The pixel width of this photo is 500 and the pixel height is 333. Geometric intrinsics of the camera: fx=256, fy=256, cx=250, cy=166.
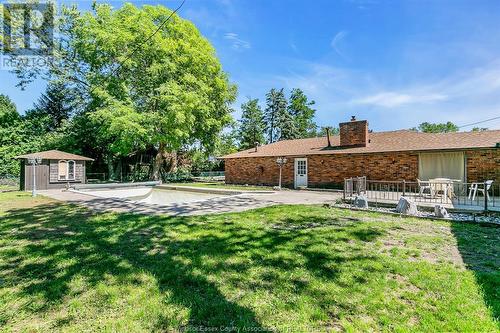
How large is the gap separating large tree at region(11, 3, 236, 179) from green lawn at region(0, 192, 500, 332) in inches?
676

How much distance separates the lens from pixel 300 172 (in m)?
19.7

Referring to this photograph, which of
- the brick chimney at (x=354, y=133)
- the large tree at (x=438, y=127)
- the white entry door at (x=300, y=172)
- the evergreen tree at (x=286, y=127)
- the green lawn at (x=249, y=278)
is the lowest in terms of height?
the green lawn at (x=249, y=278)

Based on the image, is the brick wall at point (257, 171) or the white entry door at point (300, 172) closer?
the white entry door at point (300, 172)

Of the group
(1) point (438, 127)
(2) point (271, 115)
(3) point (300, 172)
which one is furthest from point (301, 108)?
(1) point (438, 127)

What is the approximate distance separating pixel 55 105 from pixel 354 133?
34172 mm

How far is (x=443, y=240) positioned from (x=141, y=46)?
2611cm

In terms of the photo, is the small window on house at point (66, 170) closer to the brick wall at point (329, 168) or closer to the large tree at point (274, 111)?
the brick wall at point (329, 168)

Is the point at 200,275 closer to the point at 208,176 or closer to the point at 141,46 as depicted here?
the point at 141,46

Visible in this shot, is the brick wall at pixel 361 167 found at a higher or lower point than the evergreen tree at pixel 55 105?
lower

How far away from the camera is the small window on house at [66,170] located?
19328 millimetres

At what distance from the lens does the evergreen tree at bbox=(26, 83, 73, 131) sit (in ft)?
99.5

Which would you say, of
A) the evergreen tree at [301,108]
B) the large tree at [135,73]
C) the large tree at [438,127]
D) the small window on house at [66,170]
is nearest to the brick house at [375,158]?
the large tree at [135,73]

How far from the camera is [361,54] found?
18469 mm

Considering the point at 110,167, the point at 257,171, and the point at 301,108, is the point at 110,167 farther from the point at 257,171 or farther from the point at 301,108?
the point at 301,108
